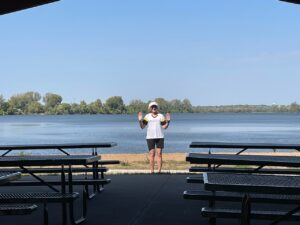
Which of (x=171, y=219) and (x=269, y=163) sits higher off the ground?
(x=269, y=163)

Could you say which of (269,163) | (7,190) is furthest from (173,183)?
(269,163)

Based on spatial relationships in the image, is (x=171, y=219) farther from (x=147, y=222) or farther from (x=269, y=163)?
(x=269, y=163)

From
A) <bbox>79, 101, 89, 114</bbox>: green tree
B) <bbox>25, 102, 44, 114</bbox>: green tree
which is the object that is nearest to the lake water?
<bbox>25, 102, 44, 114</bbox>: green tree

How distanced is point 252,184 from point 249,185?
6 centimetres

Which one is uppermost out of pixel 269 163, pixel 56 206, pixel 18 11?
pixel 18 11

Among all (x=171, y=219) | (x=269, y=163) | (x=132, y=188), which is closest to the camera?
(x=269, y=163)

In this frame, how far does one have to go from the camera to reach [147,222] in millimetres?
5023

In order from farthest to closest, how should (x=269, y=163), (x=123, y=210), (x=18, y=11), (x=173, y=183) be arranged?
(x=173, y=183), (x=18, y=11), (x=123, y=210), (x=269, y=163)

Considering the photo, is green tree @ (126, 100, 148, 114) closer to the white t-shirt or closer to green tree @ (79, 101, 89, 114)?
green tree @ (79, 101, 89, 114)

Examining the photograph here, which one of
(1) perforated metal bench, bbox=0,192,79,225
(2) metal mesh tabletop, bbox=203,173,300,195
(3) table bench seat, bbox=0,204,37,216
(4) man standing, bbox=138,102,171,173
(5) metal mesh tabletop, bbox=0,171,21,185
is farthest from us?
(4) man standing, bbox=138,102,171,173

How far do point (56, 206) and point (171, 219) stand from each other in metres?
1.62

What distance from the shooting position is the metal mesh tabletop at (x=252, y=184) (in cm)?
310

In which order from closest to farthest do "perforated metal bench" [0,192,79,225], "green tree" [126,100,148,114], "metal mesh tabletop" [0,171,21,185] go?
"metal mesh tabletop" [0,171,21,185] < "perforated metal bench" [0,192,79,225] < "green tree" [126,100,148,114]

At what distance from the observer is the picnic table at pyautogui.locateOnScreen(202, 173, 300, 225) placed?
3.10 metres
